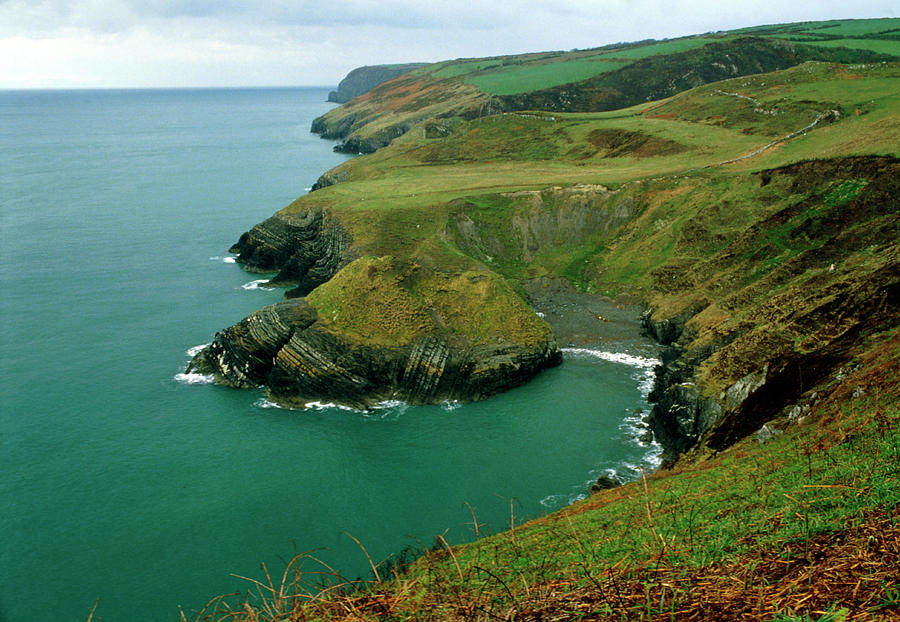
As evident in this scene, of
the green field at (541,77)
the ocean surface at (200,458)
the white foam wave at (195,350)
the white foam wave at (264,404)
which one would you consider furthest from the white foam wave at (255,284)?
the green field at (541,77)

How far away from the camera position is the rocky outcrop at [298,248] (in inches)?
2216

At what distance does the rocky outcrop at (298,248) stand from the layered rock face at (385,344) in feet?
46.9

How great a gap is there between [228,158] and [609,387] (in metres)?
120

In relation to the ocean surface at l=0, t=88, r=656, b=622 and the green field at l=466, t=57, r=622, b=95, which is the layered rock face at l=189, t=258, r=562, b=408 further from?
the green field at l=466, t=57, r=622, b=95

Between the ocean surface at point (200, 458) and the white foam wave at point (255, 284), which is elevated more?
the white foam wave at point (255, 284)

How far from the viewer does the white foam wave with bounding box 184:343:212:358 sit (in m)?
44.1

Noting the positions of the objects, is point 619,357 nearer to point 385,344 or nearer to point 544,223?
point 385,344

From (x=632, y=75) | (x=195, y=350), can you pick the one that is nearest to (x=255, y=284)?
(x=195, y=350)

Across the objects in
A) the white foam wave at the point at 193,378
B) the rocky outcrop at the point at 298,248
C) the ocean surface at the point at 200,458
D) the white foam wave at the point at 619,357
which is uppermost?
the rocky outcrop at the point at 298,248

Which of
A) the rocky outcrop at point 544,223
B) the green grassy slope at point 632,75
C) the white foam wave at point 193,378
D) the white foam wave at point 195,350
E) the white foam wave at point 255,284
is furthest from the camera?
the green grassy slope at point 632,75

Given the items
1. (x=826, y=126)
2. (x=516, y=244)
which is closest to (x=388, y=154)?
(x=516, y=244)

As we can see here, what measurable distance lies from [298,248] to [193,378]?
78.5ft

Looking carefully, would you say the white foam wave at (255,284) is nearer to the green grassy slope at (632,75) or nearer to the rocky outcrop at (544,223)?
the rocky outcrop at (544,223)

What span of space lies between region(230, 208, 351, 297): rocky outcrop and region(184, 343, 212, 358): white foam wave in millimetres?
11321
